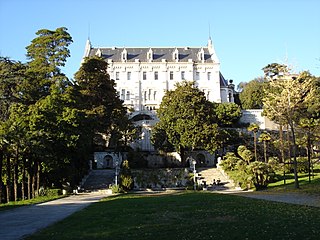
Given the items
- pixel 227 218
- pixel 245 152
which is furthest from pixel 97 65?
pixel 227 218

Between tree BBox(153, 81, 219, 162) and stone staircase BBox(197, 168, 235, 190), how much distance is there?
9.01ft

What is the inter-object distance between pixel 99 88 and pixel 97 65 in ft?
9.38

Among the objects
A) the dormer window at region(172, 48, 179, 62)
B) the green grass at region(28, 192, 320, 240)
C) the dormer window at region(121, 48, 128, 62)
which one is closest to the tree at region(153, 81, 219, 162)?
the dormer window at region(172, 48, 179, 62)

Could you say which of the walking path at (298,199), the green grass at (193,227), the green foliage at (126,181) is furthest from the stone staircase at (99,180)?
the green grass at (193,227)

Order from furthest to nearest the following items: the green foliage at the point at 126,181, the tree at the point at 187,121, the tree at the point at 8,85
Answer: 1. the tree at the point at 187,121
2. the tree at the point at 8,85
3. the green foliage at the point at 126,181

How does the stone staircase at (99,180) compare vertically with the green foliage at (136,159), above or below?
below

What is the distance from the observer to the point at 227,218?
42.0ft

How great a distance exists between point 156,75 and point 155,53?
5618 mm

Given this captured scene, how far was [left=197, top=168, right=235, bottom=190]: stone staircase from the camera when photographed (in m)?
40.9

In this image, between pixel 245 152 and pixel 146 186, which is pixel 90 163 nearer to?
pixel 146 186

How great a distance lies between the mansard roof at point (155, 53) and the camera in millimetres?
78375

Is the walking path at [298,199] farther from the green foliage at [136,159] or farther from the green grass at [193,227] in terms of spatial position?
the green foliage at [136,159]

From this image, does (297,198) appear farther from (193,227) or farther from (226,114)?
(226,114)

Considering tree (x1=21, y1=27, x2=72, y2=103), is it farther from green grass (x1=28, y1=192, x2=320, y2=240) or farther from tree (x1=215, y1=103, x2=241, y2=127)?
green grass (x1=28, y1=192, x2=320, y2=240)
